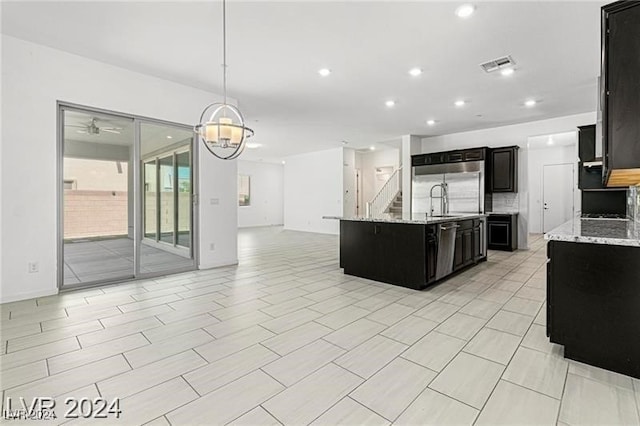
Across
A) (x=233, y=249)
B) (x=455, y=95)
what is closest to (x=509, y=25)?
(x=455, y=95)

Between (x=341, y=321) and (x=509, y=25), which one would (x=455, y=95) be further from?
(x=341, y=321)

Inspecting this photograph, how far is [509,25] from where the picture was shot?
3154 millimetres

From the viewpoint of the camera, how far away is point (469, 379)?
1928 mm

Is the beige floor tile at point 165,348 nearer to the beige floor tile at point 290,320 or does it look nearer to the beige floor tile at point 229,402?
the beige floor tile at point 290,320

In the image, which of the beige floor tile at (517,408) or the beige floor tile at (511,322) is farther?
the beige floor tile at (511,322)

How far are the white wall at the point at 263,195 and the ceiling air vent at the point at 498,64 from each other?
34.3 ft

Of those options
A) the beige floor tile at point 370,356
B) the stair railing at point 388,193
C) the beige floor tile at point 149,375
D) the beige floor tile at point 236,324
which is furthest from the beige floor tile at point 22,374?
the stair railing at point 388,193

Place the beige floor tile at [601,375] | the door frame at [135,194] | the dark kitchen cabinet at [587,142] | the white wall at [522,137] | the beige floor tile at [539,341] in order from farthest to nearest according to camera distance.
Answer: the white wall at [522,137]
the dark kitchen cabinet at [587,142]
the door frame at [135,194]
the beige floor tile at [539,341]
the beige floor tile at [601,375]

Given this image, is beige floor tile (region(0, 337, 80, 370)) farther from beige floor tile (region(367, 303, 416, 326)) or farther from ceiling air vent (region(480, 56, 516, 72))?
ceiling air vent (region(480, 56, 516, 72))

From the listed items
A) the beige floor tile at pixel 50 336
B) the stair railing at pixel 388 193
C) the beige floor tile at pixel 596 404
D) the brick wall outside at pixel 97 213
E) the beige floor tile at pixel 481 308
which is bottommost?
the beige floor tile at pixel 596 404

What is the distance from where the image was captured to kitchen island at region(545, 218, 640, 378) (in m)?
1.91

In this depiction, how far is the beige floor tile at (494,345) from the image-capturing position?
7.30 ft

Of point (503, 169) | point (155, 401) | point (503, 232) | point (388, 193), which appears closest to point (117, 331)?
point (155, 401)

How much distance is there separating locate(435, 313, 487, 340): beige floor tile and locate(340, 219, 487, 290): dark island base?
33.8 inches
